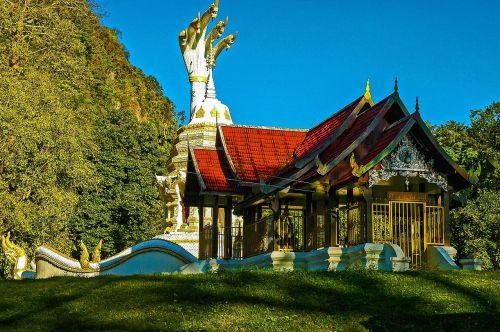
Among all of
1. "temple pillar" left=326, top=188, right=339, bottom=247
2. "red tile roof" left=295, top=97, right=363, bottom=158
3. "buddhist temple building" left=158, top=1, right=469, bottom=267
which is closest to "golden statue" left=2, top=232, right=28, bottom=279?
"buddhist temple building" left=158, top=1, right=469, bottom=267

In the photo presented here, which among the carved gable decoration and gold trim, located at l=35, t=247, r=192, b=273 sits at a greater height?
the carved gable decoration

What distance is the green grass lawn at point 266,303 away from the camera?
14.3 m

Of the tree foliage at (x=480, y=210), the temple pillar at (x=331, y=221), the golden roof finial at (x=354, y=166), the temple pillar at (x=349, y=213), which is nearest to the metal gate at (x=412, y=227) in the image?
the temple pillar at (x=349, y=213)

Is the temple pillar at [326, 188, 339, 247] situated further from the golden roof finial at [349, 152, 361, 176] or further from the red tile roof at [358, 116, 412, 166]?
the golden roof finial at [349, 152, 361, 176]

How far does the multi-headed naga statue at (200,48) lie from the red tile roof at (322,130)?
12.4 metres

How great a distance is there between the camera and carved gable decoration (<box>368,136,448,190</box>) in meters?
20.5

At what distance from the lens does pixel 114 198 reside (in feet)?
179

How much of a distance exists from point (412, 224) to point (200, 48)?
1876 centimetres

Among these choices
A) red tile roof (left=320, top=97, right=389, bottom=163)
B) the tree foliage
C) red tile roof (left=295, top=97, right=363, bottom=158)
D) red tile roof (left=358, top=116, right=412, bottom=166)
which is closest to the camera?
red tile roof (left=358, top=116, right=412, bottom=166)

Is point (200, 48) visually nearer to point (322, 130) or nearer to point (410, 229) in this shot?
point (322, 130)

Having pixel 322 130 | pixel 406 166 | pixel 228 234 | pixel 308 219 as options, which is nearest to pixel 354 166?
pixel 406 166

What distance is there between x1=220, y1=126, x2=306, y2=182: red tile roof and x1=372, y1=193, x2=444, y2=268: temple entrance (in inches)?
159

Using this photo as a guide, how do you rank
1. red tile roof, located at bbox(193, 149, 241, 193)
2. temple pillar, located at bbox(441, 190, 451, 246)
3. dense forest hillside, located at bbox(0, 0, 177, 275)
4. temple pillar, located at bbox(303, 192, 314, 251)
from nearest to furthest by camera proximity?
temple pillar, located at bbox(441, 190, 451, 246), temple pillar, located at bbox(303, 192, 314, 251), red tile roof, located at bbox(193, 149, 241, 193), dense forest hillside, located at bbox(0, 0, 177, 275)

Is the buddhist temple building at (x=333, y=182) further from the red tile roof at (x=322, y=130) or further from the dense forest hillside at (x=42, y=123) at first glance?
the dense forest hillside at (x=42, y=123)
